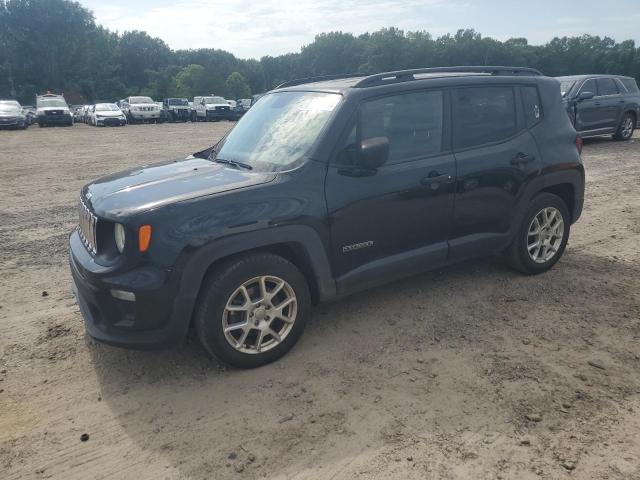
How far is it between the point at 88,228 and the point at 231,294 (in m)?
→ 1.16

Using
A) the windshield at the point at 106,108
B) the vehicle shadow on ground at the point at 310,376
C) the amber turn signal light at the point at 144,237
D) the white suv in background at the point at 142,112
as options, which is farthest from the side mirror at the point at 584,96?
the white suv in background at the point at 142,112

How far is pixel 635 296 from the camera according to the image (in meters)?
4.50

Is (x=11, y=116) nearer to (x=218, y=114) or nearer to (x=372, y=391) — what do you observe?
(x=218, y=114)

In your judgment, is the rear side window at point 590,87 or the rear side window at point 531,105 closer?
the rear side window at point 531,105

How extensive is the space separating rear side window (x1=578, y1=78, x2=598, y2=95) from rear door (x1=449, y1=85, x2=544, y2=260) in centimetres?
1005

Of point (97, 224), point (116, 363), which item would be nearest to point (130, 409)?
point (116, 363)

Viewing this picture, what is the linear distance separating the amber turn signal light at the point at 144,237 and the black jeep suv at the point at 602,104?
40.1ft

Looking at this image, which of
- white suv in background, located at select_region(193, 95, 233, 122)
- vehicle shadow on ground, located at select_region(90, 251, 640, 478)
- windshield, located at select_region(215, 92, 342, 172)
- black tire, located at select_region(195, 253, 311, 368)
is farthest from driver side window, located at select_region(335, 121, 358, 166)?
white suv in background, located at select_region(193, 95, 233, 122)

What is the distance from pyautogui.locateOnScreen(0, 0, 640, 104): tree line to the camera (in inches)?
3004

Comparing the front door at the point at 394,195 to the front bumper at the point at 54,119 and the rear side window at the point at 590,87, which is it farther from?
the front bumper at the point at 54,119

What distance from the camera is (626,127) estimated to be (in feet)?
48.6

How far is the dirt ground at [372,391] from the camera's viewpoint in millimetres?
2682

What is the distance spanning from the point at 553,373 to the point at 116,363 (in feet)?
9.71

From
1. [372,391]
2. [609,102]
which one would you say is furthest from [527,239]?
[609,102]
